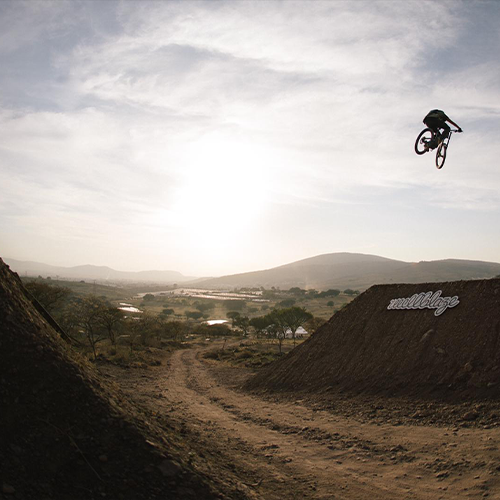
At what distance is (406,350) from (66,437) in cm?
1737

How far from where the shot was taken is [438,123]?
1277 centimetres

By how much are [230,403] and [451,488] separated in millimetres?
12528

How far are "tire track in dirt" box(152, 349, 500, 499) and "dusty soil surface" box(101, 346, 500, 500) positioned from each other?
0.02m

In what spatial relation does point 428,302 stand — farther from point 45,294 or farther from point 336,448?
A: point 45,294

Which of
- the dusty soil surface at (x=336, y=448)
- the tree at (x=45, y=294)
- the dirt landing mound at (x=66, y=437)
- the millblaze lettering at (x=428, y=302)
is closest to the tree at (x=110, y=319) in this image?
the tree at (x=45, y=294)

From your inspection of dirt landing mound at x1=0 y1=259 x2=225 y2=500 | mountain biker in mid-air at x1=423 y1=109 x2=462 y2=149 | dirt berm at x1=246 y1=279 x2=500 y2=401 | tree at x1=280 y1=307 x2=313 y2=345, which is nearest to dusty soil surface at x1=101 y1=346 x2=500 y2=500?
dirt landing mound at x1=0 y1=259 x2=225 y2=500

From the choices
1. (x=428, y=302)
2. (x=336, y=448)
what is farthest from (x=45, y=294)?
(x=428, y=302)

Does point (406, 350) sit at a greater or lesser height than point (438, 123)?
lesser

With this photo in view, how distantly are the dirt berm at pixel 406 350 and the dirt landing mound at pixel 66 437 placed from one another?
13.1 metres

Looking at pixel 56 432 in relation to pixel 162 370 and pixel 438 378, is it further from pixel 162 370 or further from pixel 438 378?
pixel 162 370

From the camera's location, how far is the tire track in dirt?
8398 mm

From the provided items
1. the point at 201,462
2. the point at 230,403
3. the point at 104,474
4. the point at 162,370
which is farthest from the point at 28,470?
the point at 162,370

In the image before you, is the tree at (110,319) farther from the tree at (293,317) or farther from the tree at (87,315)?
the tree at (293,317)

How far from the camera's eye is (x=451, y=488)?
8.23m
